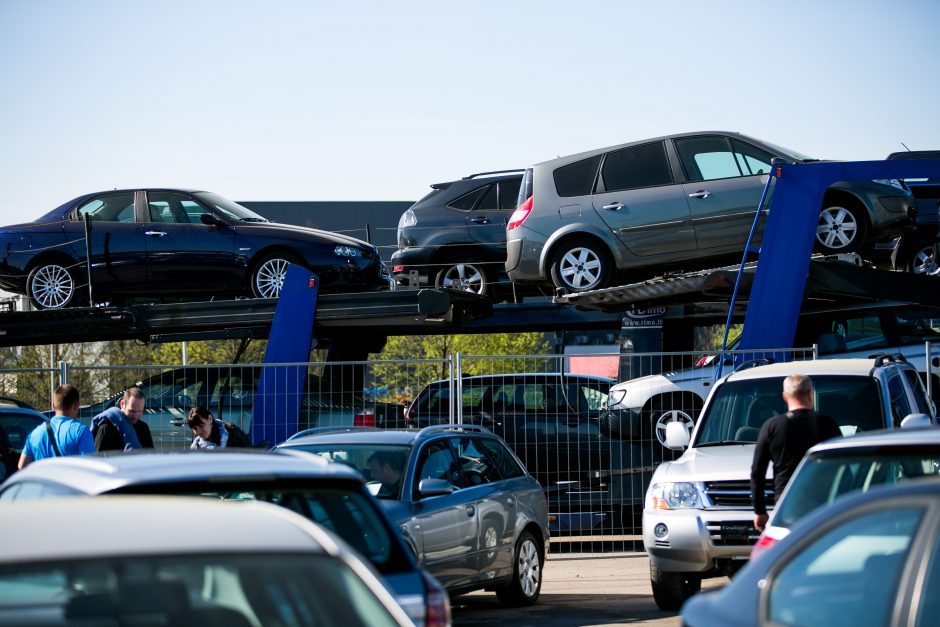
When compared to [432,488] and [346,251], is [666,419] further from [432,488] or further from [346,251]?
[432,488]

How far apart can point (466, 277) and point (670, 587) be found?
7078mm

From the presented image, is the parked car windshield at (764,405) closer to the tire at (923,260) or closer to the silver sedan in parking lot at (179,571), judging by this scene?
the tire at (923,260)

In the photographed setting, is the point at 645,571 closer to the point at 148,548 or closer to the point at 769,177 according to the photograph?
the point at 769,177

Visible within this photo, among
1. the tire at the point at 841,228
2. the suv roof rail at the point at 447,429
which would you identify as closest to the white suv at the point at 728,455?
the suv roof rail at the point at 447,429

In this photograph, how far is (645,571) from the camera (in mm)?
11820

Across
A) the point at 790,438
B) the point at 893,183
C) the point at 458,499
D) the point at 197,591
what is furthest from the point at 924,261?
the point at 197,591

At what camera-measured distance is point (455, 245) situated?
15.7m

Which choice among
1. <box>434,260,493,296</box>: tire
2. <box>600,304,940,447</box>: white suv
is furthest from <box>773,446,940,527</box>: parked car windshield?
<box>434,260,493,296</box>: tire

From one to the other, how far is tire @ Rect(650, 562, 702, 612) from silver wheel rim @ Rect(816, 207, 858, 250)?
5.37 meters

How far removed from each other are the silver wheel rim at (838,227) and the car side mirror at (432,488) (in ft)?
21.3

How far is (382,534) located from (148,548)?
2.15 meters

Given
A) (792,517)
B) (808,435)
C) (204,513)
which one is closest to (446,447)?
(808,435)

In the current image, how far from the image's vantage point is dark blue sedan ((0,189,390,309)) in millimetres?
14656

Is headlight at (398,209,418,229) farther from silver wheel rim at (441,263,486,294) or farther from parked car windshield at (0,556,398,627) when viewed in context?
parked car windshield at (0,556,398,627)
